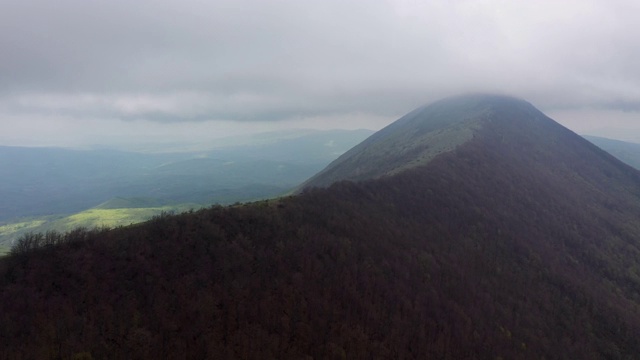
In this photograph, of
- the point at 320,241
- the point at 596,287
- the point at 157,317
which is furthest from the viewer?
the point at 596,287

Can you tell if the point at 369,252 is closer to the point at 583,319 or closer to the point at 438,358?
the point at 438,358

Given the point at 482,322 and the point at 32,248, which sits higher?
the point at 32,248

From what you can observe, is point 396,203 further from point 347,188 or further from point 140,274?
point 140,274

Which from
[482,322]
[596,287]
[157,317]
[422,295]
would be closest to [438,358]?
[422,295]

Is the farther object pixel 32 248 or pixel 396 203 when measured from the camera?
pixel 396 203

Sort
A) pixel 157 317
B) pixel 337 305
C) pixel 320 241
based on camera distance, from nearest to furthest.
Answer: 1. pixel 157 317
2. pixel 337 305
3. pixel 320 241

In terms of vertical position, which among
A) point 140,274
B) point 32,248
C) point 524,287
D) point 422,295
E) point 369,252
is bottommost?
point 524,287

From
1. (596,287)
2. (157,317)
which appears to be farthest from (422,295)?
(596,287)
